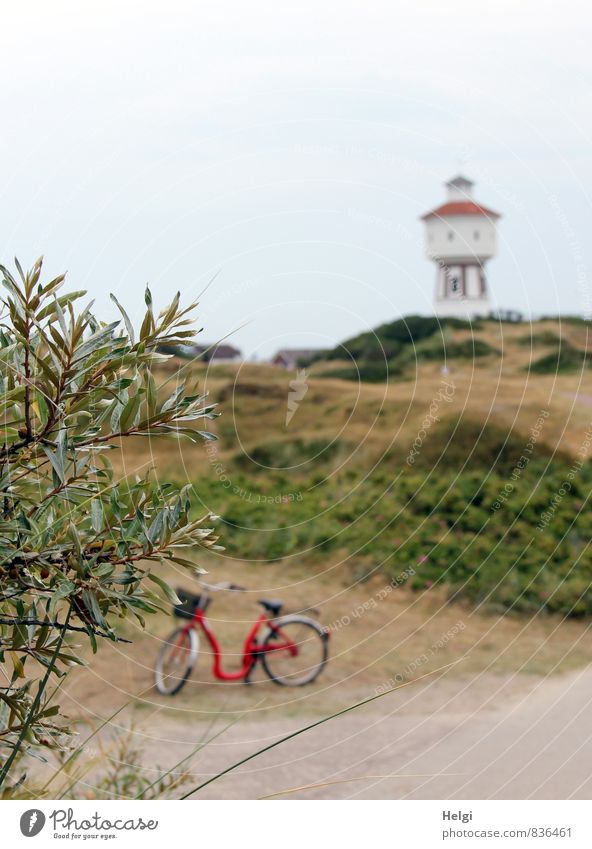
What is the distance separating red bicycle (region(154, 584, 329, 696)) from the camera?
5.80m

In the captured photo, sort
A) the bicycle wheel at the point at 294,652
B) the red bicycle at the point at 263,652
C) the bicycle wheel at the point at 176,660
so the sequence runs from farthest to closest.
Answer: the bicycle wheel at the point at 294,652
the red bicycle at the point at 263,652
the bicycle wheel at the point at 176,660

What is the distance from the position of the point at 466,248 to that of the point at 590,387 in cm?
178

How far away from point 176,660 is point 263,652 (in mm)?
651

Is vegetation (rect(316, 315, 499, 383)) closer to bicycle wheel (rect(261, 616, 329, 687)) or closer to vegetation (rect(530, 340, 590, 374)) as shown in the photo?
vegetation (rect(530, 340, 590, 374))

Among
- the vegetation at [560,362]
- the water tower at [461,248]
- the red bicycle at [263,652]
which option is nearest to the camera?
the red bicycle at [263,652]

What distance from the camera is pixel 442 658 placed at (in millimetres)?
6492

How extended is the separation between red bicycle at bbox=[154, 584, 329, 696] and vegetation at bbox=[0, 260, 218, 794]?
4.04 meters

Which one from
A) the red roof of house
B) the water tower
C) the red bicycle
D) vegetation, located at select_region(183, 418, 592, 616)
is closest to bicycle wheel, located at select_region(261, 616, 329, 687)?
the red bicycle

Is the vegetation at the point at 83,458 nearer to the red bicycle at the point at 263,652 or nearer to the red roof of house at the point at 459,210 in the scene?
the red bicycle at the point at 263,652

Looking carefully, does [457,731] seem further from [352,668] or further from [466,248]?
[466,248]

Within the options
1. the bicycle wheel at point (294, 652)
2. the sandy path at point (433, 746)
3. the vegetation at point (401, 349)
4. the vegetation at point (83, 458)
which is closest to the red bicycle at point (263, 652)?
the bicycle wheel at point (294, 652)

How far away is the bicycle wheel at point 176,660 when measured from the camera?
566 cm

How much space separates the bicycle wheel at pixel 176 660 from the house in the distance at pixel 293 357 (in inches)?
148

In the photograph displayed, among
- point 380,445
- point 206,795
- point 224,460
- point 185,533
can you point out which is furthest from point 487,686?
point 185,533
